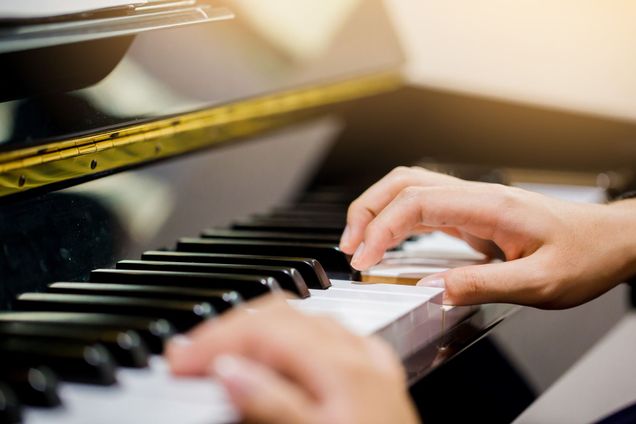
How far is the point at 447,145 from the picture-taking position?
6.48 feet

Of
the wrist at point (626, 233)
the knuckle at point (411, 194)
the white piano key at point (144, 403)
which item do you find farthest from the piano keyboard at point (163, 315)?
the wrist at point (626, 233)

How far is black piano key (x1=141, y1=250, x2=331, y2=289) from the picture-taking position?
0.96 m

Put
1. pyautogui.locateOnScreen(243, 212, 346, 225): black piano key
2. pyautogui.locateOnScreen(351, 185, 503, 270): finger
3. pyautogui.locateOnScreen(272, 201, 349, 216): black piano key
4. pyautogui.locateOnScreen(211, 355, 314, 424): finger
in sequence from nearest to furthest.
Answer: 1. pyautogui.locateOnScreen(211, 355, 314, 424): finger
2. pyautogui.locateOnScreen(351, 185, 503, 270): finger
3. pyautogui.locateOnScreen(243, 212, 346, 225): black piano key
4. pyautogui.locateOnScreen(272, 201, 349, 216): black piano key

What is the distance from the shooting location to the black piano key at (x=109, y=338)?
0.68 metres

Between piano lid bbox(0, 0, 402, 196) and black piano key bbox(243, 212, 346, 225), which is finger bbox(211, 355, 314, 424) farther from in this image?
black piano key bbox(243, 212, 346, 225)

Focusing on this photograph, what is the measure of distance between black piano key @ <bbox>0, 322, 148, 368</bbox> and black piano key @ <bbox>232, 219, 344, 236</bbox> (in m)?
0.53

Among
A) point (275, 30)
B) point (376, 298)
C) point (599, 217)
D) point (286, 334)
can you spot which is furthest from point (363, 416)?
point (275, 30)

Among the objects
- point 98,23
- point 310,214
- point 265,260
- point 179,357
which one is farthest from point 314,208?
point 179,357

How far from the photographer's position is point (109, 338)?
2.27 ft

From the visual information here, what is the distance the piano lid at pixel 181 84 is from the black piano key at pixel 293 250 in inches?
6.2

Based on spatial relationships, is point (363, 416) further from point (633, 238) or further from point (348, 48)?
point (348, 48)

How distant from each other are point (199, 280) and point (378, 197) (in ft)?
1.00

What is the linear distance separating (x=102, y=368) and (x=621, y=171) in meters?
1.53

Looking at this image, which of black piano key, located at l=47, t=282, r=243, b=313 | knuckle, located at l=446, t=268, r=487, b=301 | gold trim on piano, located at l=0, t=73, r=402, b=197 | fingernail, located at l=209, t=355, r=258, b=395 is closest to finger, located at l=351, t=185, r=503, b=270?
knuckle, located at l=446, t=268, r=487, b=301
